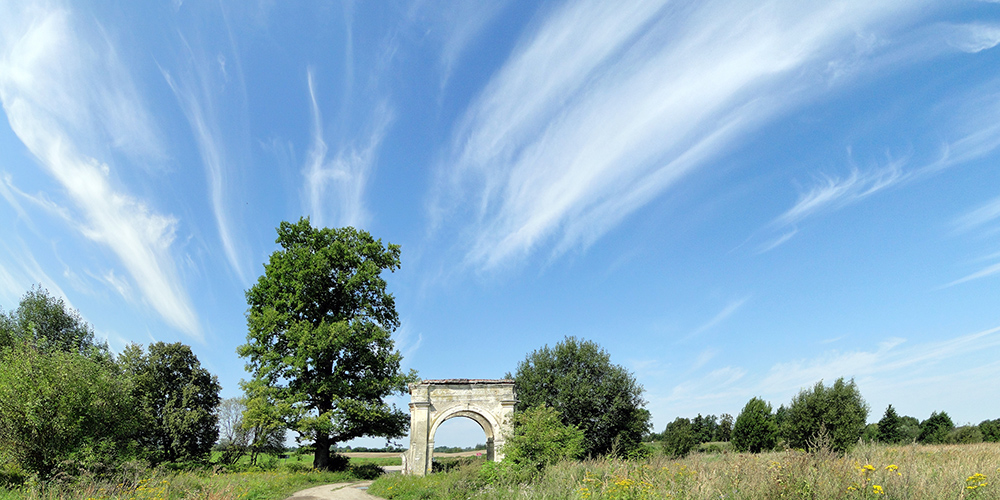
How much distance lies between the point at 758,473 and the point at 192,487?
1449 centimetres

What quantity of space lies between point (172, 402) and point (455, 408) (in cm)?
1883

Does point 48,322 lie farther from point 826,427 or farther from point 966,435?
point 966,435

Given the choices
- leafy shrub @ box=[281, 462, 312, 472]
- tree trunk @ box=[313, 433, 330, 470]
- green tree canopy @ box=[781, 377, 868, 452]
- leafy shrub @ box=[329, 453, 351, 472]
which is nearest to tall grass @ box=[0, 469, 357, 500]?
leafy shrub @ box=[281, 462, 312, 472]

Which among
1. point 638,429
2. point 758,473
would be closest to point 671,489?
point 758,473

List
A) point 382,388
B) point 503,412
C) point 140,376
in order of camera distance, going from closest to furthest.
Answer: point 503,412, point 382,388, point 140,376

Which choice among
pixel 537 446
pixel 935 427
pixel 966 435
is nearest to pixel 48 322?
pixel 537 446

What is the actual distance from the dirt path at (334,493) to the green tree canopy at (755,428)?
117 ft

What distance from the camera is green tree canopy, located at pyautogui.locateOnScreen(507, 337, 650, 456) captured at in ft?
93.6

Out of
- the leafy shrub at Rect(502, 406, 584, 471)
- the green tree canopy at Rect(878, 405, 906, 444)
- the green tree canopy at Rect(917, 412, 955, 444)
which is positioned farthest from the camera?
the green tree canopy at Rect(878, 405, 906, 444)

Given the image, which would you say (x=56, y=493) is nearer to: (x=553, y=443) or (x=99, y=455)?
(x=99, y=455)

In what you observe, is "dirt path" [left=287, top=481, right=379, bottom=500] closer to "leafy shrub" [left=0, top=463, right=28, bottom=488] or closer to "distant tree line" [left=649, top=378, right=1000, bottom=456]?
"leafy shrub" [left=0, top=463, right=28, bottom=488]

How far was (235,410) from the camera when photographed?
96.6 feet

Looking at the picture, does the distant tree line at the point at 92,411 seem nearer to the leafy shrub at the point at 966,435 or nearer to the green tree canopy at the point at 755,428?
the green tree canopy at the point at 755,428

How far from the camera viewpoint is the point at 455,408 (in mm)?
20703
